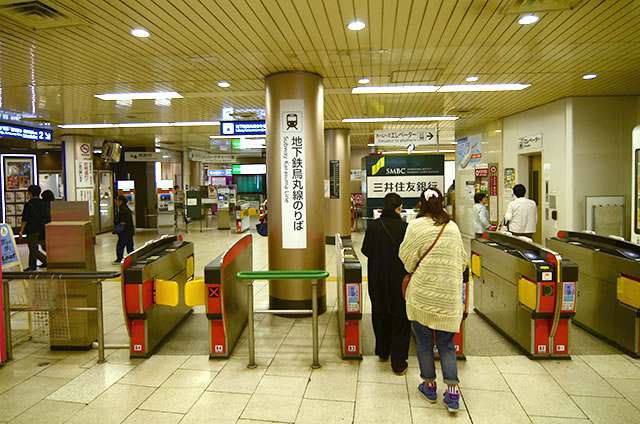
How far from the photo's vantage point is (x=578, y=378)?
3.62 meters

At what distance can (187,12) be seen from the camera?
3770 mm

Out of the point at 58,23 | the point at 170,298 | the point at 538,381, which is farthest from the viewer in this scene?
the point at 170,298

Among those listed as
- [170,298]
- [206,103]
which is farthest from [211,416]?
[206,103]

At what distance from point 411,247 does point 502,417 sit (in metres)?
1.30

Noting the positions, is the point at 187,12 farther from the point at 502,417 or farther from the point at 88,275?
the point at 502,417

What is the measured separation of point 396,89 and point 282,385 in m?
4.82

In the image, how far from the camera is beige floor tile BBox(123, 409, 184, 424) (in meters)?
3.02

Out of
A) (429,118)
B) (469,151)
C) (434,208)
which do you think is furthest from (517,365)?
(469,151)

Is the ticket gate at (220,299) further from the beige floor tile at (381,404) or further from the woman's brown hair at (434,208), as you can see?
the woman's brown hair at (434,208)

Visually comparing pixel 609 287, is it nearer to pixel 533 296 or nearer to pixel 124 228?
pixel 533 296

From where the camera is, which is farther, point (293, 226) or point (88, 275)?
point (293, 226)

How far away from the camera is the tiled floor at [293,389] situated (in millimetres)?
3074

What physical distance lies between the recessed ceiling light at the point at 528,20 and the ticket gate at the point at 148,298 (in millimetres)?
3966

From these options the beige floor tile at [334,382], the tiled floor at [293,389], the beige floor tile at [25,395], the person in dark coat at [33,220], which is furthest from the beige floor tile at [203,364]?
the person in dark coat at [33,220]
